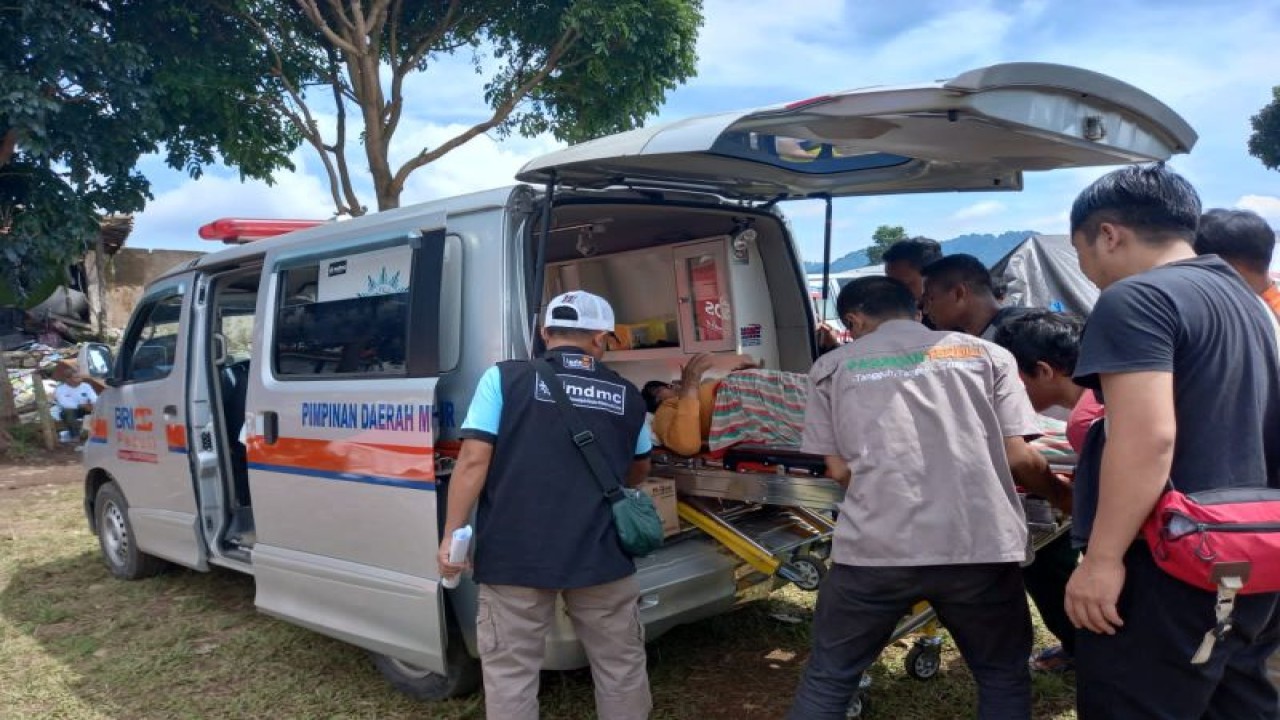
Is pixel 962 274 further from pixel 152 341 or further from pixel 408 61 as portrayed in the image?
pixel 408 61

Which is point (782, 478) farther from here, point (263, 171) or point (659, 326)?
point (263, 171)

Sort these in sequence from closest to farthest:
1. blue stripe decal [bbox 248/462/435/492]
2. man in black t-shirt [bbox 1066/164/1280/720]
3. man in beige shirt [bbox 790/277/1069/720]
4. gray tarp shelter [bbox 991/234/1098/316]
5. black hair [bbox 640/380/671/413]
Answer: man in black t-shirt [bbox 1066/164/1280/720] < man in beige shirt [bbox 790/277/1069/720] < blue stripe decal [bbox 248/462/435/492] < black hair [bbox 640/380/671/413] < gray tarp shelter [bbox 991/234/1098/316]

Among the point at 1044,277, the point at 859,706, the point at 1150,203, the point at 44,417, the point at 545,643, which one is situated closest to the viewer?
the point at 1150,203

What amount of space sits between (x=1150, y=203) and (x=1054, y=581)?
1.90 m

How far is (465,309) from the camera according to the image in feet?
10.3

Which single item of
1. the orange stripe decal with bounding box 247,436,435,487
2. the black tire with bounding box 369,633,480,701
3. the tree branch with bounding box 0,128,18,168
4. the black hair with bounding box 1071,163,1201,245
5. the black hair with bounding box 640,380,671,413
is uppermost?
the tree branch with bounding box 0,128,18,168

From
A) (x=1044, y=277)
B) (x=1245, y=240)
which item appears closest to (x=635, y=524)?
(x=1245, y=240)

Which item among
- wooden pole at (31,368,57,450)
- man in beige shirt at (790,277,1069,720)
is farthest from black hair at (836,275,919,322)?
wooden pole at (31,368,57,450)

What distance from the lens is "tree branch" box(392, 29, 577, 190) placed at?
1070 centimetres

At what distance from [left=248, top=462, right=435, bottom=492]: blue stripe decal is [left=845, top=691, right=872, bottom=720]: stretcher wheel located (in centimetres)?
173

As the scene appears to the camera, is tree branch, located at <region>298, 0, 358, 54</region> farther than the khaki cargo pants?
Yes

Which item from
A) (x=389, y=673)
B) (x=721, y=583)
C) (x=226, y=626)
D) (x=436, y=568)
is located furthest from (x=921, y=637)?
(x=226, y=626)

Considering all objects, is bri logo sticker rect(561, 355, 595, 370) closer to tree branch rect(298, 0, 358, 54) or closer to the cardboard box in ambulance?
the cardboard box in ambulance

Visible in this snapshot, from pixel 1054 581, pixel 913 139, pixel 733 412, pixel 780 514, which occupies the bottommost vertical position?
pixel 1054 581
